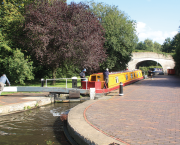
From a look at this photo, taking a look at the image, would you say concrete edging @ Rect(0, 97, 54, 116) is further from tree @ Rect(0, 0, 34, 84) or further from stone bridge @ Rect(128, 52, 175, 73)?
stone bridge @ Rect(128, 52, 175, 73)

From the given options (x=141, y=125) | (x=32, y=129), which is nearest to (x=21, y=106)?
(x=32, y=129)

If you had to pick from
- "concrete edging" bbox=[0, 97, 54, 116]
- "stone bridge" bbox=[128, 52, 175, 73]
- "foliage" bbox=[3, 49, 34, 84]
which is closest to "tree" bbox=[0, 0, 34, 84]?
"foliage" bbox=[3, 49, 34, 84]

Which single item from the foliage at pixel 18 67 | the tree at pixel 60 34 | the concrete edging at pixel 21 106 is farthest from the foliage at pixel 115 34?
the concrete edging at pixel 21 106

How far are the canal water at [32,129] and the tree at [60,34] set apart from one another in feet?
30.5

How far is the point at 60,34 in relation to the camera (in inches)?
669

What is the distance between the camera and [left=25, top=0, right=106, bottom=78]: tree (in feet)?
54.8

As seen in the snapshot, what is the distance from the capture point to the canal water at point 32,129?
5.16 meters

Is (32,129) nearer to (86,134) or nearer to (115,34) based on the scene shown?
(86,134)

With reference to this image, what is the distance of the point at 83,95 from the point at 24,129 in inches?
265

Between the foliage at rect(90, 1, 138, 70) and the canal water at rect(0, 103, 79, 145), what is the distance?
64.5 feet

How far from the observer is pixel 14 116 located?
791 centimetres

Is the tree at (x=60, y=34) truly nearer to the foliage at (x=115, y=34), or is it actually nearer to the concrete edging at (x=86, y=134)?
the foliage at (x=115, y=34)

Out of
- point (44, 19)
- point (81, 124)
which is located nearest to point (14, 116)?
point (81, 124)

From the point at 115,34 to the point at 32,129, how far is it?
898 inches
